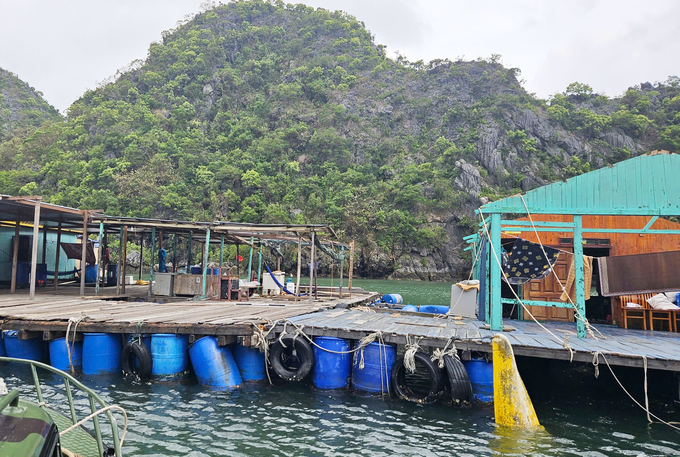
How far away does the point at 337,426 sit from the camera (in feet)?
22.3

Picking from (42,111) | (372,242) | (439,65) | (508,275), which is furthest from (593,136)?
(42,111)

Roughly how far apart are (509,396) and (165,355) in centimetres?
653

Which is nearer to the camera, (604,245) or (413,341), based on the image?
(413,341)

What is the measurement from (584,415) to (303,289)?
16.3 metres

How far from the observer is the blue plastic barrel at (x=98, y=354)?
29.6ft

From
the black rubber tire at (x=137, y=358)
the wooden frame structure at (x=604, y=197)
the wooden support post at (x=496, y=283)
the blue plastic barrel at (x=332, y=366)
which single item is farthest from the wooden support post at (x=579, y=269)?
the black rubber tire at (x=137, y=358)

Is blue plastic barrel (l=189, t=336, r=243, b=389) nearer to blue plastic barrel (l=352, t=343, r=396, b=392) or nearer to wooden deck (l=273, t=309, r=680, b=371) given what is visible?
wooden deck (l=273, t=309, r=680, b=371)

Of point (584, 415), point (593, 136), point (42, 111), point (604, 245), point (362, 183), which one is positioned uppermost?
point (42, 111)

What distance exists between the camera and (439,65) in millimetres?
82625

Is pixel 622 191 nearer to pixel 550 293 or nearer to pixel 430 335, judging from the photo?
pixel 550 293

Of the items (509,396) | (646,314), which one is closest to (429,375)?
(509,396)

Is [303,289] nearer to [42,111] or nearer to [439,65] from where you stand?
[439,65]

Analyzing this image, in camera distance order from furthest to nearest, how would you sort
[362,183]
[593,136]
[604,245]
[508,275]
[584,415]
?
[593,136]
[362,183]
[604,245]
[508,275]
[584,415]

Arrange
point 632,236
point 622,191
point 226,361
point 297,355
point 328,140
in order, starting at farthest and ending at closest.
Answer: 1. point 328,140
2. point 632,236
3. point 622,191
4. point 297,355
5. point 226,361
